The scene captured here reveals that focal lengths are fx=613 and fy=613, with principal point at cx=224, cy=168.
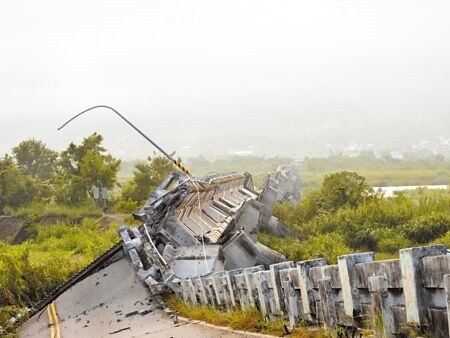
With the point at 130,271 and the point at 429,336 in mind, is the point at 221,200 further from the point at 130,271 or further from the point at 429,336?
the point at 429,336

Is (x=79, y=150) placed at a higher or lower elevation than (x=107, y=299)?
higher

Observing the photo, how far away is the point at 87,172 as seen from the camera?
49906mm

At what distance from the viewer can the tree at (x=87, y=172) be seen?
163 feet

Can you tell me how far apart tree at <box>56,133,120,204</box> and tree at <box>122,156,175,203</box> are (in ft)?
6.68

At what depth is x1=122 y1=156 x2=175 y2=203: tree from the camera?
2083 inches

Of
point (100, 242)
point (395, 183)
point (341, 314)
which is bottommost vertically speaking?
point (395, 183)

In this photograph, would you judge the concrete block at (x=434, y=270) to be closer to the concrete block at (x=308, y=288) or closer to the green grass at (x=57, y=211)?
the concrete block at (x=308, y=288)

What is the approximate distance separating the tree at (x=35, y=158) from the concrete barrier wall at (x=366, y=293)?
5594cm

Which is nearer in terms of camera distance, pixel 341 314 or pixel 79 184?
pixel 341 314

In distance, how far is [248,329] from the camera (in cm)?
989

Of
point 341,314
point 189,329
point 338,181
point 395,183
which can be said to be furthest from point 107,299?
point 395,183

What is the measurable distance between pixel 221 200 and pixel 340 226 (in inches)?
228

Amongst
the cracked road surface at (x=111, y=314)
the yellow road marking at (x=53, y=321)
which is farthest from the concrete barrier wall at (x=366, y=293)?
the yellow road marking at (x=53, y=321)

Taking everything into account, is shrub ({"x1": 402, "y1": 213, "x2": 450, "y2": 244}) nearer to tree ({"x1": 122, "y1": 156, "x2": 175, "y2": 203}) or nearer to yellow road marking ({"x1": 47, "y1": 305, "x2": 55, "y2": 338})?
yellow road marking ({"x1": 47, "y1": 305, "x2": 55, "y2": 338})
